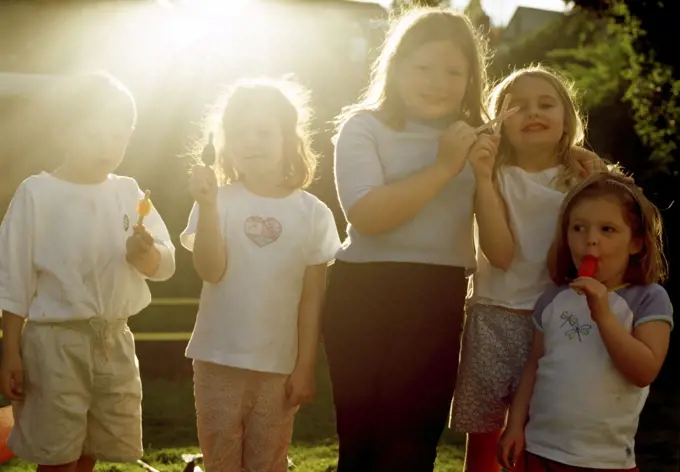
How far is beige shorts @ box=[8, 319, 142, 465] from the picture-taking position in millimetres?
2709

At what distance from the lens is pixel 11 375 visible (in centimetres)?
269

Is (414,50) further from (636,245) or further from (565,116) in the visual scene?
(636,245)

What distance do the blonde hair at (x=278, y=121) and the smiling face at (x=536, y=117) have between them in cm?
62

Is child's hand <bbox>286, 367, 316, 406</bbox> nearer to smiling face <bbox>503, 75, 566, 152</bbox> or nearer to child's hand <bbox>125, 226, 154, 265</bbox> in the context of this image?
child's hand <bbox>125, 226, 154, 265</bbox>

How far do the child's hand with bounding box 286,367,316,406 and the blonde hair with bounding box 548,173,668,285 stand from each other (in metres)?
0.76

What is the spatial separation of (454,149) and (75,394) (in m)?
1.41

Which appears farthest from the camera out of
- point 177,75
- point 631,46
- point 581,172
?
point 177,75

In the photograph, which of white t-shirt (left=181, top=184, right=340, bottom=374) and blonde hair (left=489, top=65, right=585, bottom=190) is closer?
white t-shirt (left=181, top=184, right=340, bottom=374)

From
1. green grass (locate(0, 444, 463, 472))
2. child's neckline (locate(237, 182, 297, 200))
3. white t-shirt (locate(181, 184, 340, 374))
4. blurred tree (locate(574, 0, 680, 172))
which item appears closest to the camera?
white t-shirt (locate(181, 184, 340, 374))

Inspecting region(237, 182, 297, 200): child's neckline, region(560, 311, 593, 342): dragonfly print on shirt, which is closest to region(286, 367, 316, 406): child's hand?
region(237, 182, 297, 200): child's neckline

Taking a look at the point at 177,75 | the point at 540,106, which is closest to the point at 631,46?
the point at 177,75

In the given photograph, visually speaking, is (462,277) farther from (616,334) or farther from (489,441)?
(489,441)

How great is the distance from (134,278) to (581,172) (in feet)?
4.63

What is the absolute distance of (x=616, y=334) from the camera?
225 centimetres
